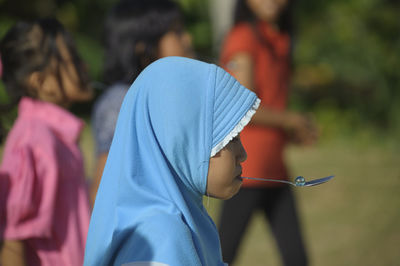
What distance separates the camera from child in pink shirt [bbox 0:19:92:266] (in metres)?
2.03

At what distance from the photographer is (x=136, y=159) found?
155cm

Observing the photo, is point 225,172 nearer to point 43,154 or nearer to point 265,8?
point 43,154

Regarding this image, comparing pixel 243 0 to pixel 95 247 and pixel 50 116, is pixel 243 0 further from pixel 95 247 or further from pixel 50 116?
pixel 95 247

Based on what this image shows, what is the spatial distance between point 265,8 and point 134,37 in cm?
93

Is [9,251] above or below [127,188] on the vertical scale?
below

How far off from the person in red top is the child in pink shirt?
988 millimetres

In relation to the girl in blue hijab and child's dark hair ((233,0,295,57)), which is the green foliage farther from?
the girl in blue hijab

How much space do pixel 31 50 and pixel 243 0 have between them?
1514 mm

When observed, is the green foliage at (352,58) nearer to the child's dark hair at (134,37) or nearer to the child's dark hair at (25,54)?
the child's dark hair at (134,37)

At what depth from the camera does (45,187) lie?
208cm

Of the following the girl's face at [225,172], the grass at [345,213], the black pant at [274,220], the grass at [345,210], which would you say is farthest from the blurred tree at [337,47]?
the girl's face at [225,172]

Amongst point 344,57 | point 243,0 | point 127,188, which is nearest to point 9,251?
point 127,188

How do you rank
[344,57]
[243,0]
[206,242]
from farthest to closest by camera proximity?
[344,57]
[243,0]
[206,242]

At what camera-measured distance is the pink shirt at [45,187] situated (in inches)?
79.7
